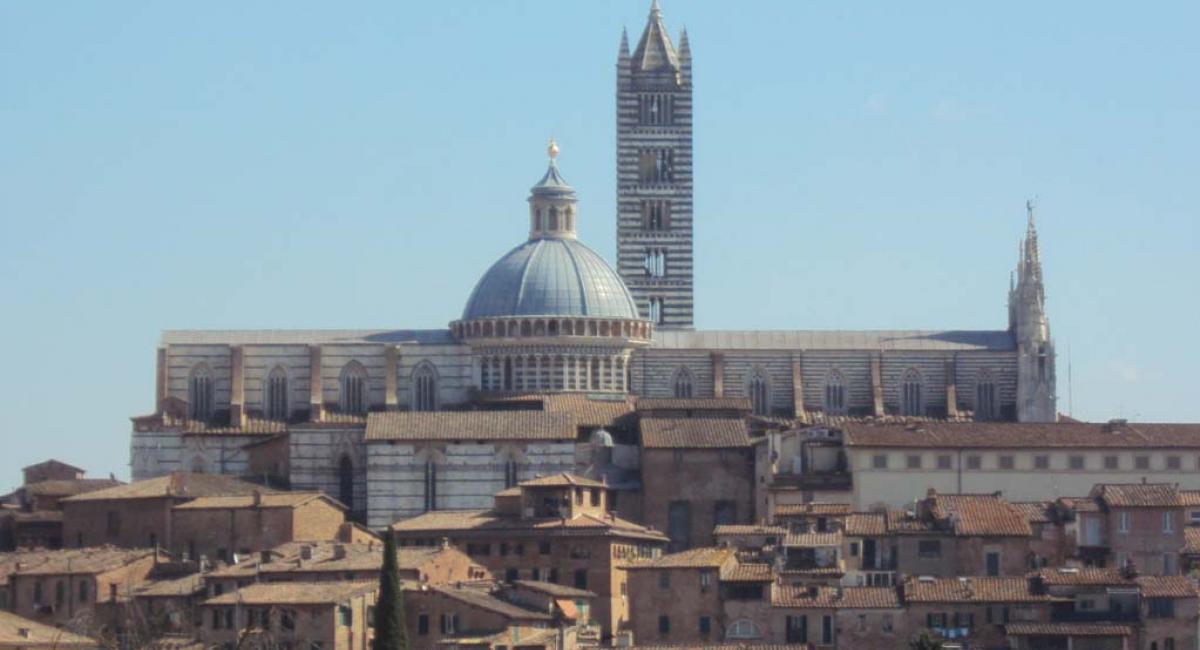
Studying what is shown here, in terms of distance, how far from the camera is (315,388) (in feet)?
346

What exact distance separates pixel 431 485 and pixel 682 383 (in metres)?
10.8

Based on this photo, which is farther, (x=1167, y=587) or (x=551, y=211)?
(x=551, y=211)

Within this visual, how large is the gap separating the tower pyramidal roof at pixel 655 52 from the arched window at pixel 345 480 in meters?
25.8

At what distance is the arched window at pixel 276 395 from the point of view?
348ft

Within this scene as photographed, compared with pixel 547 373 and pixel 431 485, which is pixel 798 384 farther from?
pixel 431 485

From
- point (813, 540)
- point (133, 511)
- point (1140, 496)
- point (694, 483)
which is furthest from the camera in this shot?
point (694, 483)

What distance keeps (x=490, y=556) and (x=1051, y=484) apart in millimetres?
14228

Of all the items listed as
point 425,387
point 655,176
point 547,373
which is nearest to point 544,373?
point 547,373

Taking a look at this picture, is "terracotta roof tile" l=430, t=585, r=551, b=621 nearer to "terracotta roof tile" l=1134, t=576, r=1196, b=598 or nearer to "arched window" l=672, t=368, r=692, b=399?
"terracotta roof tile" l=1134, t=576, r=1196, b=598

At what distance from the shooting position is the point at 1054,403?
10600cm

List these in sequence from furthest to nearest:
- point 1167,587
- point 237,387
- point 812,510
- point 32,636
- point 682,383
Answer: point 682,383 → point 237,387 → point 812,510 → point 1167,587 → point 32,636

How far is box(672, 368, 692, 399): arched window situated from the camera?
107 meters

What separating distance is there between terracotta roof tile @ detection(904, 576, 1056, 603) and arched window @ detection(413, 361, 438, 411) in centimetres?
2658

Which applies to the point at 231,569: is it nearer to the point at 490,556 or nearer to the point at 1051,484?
the point at 490,556
